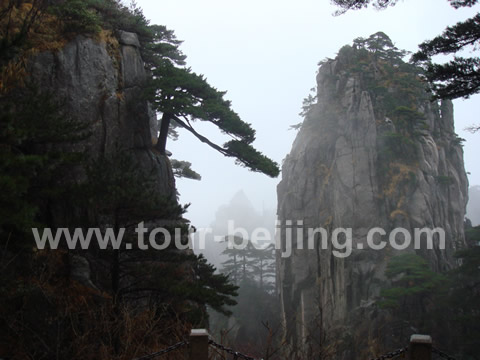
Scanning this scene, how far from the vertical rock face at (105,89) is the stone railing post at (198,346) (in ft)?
20.5

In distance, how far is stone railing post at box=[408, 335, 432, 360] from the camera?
371 centimetres

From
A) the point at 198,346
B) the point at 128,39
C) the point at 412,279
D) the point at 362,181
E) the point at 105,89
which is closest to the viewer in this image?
the point at 198,346

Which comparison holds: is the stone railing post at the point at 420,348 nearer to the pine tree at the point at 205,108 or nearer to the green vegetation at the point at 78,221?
the green vegetation at the point at 78,221

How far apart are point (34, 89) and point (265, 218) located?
9104 cm

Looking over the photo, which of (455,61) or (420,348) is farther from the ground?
(455,61)

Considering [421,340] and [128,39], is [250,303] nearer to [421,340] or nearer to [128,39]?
[128,39]

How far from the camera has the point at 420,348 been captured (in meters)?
3.72


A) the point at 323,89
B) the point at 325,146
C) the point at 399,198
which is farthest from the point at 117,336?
the point at 323,89

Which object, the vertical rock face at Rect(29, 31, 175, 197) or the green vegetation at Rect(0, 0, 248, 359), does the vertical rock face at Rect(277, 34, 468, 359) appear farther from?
the vertical rock face at Rect(29, 31, 175, 197)

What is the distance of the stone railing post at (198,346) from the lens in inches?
153

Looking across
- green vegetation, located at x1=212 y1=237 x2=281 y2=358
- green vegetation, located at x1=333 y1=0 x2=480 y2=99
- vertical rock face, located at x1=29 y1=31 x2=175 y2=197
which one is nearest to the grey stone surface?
vertical rock face, located at x1=29 y1=31 x2=175 y2=197

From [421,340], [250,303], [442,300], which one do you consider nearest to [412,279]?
[442,300]

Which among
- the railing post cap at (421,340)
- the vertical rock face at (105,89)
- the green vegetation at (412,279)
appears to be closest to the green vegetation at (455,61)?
the railing post cap at (421,340)

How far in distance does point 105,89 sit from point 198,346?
363 inches
